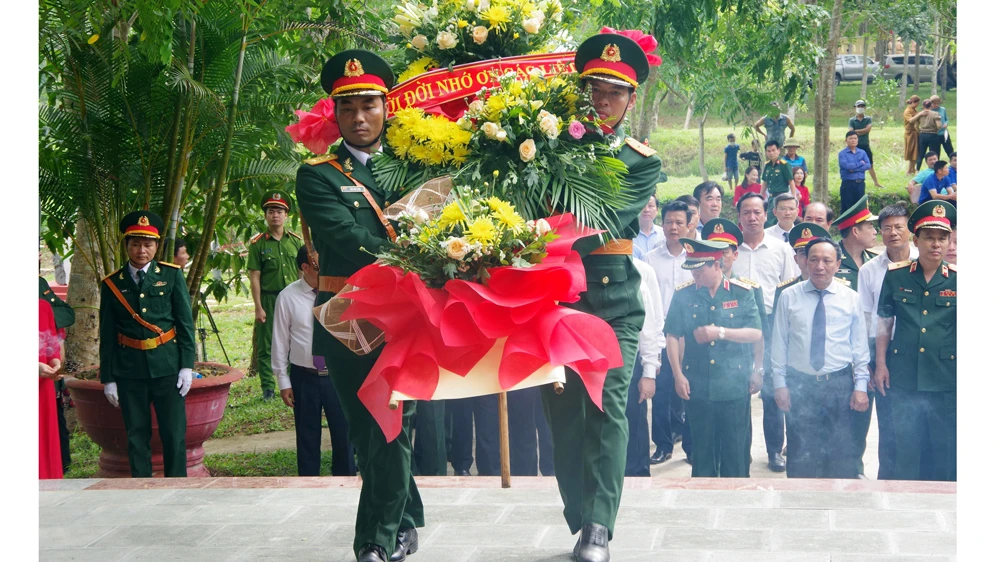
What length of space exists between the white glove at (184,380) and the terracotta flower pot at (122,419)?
12.8 inches

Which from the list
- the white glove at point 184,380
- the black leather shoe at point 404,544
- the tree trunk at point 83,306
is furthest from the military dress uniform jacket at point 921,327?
the tree trunk at point 83,306

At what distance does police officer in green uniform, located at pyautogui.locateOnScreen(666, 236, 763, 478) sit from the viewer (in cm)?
612

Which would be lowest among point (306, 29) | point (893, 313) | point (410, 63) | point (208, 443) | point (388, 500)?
point (208, 443)

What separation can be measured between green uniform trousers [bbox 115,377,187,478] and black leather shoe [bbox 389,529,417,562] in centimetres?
268

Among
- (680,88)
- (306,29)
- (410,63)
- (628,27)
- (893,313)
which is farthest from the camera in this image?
(680,88)

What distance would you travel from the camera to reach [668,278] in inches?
286

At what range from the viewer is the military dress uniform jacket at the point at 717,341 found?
6125mm

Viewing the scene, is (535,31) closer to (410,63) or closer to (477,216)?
(410,63)

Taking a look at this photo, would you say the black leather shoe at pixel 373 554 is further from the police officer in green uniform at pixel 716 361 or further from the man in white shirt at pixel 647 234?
the man in white shirt at pixel 647 234

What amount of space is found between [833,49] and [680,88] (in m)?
1.53

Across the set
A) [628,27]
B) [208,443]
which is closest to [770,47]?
[628,27]

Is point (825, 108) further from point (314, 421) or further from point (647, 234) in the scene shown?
point (314, 421)

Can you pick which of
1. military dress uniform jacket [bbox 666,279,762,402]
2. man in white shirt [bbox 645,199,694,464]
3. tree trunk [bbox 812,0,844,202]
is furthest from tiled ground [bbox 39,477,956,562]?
tree trunk [bbox 812,0,844,202]

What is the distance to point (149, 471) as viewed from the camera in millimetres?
6395
